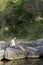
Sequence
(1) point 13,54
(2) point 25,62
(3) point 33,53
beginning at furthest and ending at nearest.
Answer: (3) point 33,53, (1) point 13,54, (2) point 25,62

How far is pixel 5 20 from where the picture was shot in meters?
26.7

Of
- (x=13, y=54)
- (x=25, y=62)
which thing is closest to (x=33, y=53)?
(x=13, y=54)

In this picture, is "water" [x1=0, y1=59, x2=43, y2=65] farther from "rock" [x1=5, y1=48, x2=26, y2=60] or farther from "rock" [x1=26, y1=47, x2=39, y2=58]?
"rock" [x1=26, y1=47, x2=39, y2=58]

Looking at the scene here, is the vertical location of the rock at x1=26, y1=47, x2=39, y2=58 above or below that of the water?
above

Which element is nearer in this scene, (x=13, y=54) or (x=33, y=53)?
(x=13, y=54)

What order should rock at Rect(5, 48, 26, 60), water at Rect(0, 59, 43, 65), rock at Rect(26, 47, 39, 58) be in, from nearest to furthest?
water at Rect(0, 59, 43, 65) < rock at Rect(5, 48, 26, 60) < rock at Rect(26, 47, 39, 58)

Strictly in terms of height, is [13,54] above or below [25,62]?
above

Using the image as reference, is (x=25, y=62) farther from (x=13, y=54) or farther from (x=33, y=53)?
(x=33, y=53)

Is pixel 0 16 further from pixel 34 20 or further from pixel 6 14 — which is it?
pixel 34 20

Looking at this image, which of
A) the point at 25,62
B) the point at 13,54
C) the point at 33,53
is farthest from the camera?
the point at 33,53

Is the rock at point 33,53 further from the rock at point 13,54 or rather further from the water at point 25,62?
the water at point 25,62

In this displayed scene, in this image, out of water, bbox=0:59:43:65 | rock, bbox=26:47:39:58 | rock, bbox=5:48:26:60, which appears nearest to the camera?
water, bbox=0:59:43:65

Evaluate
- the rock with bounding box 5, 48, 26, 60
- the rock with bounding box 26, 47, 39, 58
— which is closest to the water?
the rock with bounding box 5, 48, 26, 60

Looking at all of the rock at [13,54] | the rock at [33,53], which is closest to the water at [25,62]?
the rock at [13,54]
